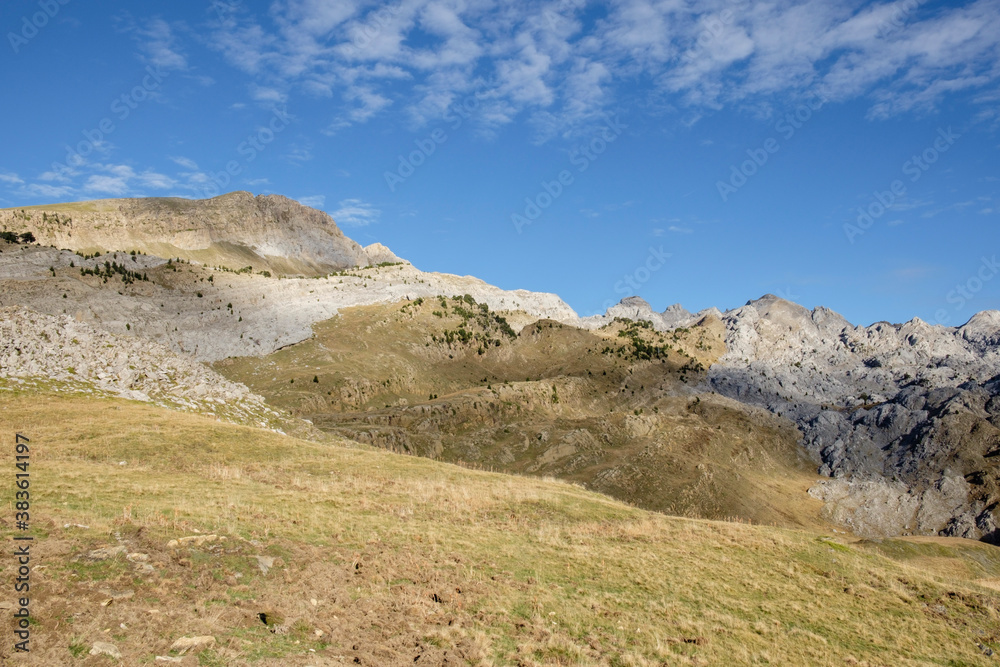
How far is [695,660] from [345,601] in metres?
8.61

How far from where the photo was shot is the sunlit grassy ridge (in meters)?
13.4

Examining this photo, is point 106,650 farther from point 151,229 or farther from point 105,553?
point 151,229

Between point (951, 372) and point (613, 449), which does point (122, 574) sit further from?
point (951, 372)

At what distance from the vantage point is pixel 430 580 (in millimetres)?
17703

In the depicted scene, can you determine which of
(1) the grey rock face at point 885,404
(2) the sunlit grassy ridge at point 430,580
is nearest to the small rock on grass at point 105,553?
(2) the sunlit grassy ridge at point 430,580

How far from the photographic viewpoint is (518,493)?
3200 centimetres

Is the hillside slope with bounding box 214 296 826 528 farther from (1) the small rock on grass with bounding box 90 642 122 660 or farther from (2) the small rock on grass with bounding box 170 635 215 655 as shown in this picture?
(1) the small rock on grass with bounding box 90 642 122 660

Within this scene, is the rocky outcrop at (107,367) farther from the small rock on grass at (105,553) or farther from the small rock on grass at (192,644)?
the small rock on grass at (192,644)

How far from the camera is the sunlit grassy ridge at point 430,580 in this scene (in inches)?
528

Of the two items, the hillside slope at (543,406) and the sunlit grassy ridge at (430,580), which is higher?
the hillside slope at (543,406)

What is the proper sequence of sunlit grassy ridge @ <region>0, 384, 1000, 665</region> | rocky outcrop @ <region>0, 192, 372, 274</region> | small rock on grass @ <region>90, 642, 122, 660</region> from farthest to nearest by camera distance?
1. rocky outcrop @ <region>0, 192, 372, 274</region>
2. sunlit grassy ridge @ <region>0, 384, 1000, 665</region>
3. small rock on grass @ <region>90, 642, 122, 660</region>

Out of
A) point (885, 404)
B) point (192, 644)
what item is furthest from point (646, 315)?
point (192, 644)

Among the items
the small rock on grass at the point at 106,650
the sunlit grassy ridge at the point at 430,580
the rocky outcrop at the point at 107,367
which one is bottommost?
the small rock on grass at the point at 106,650

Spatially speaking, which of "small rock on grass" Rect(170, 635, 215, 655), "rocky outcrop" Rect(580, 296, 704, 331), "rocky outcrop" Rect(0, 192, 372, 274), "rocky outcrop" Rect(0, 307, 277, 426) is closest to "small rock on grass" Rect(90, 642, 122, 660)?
"small rock on grass" Rect(170, 635, 215, 655)
